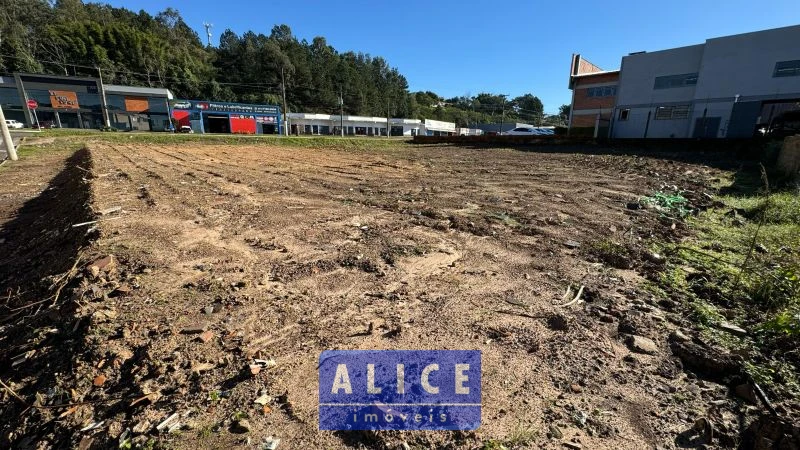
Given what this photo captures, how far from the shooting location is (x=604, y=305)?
388 cm

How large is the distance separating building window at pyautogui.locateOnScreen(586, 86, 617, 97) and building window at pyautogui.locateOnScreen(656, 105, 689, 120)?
9.40 meters

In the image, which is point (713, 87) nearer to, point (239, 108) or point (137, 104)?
point (239, 108)

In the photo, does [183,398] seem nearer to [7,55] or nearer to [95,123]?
[95,123]

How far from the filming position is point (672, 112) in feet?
100

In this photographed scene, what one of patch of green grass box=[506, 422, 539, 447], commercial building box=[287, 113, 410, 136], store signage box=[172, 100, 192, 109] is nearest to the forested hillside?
commercial building box=[287, 113, 410, 136]

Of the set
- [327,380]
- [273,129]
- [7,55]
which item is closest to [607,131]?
[327,380]

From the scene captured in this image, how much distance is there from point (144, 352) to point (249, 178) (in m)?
9.46

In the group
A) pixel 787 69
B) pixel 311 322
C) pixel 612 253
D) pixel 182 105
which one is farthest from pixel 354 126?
pixel 311 322

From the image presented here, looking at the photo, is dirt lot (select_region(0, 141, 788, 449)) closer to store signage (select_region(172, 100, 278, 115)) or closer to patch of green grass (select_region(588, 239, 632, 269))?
patch of green grass (select_region(588, 239, 632, 269))

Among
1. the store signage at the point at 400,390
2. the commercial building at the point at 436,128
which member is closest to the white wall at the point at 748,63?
the store signage at the point at 400,390

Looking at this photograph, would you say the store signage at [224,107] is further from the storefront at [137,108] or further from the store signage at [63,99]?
the store signage at [63,99]

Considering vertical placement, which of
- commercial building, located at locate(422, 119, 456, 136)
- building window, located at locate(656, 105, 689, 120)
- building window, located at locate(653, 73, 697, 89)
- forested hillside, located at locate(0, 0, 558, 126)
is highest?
forested hillside, located at locate(0, 0, 558, 126)

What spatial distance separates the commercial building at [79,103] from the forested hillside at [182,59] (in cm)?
1619

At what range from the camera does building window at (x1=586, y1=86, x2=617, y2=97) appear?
131ft
